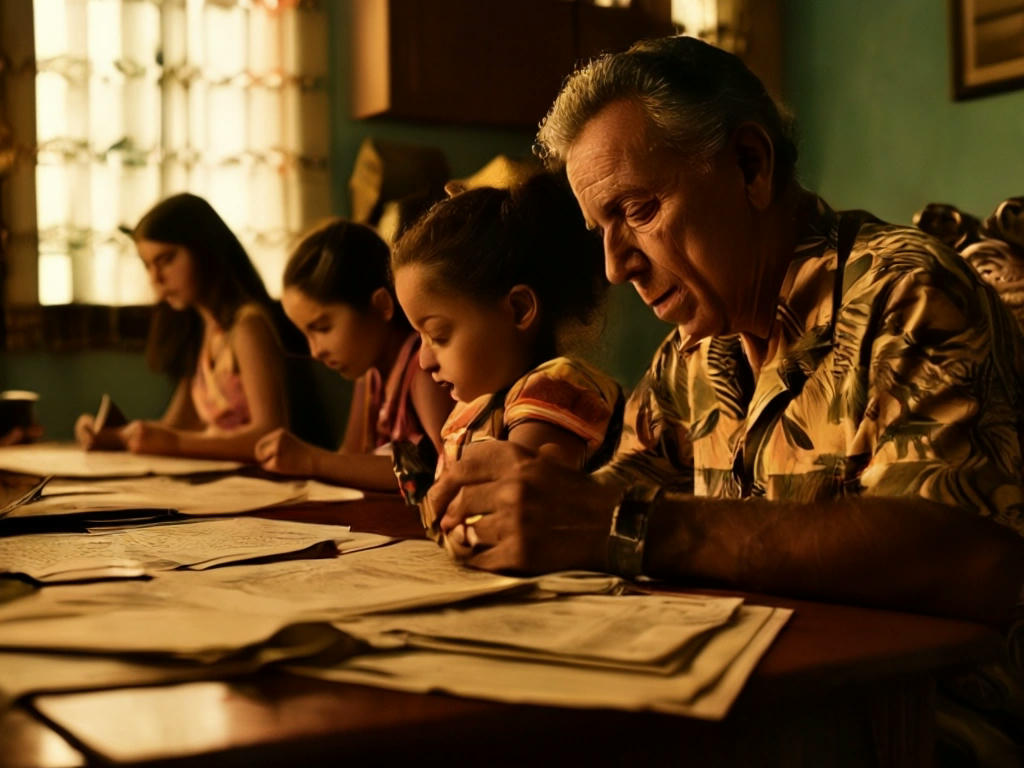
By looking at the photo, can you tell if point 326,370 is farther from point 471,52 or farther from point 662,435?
point 662,435

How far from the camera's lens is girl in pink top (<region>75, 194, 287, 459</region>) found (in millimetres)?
2828

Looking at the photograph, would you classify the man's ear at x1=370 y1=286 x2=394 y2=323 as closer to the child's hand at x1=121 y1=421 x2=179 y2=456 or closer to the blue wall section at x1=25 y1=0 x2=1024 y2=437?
the child's hand at x1=121 y1=421 x2=179 y2=456

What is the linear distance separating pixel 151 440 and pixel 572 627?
84.9 inches

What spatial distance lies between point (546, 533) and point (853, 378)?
342mm

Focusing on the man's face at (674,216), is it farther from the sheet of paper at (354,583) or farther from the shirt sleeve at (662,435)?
the sheet of paper at (354,583)

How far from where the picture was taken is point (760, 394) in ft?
3.86

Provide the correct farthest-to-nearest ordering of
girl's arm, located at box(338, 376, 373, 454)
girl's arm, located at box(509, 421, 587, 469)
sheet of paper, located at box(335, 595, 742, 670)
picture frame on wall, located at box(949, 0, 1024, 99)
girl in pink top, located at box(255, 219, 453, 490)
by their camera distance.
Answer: picture frame on wall, located at box(949, 0, 1024, 99)
girl's arm, located at box(338, 376, 373, 454)
girl in pink top, located at box(255, 219, 453, 490)
girl's arm, located at box(509, 421, 587, 469)
sheet of paper, located at box(335, 595, 742, 670)

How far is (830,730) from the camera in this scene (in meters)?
0.67

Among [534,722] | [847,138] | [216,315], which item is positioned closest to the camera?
[534,722]

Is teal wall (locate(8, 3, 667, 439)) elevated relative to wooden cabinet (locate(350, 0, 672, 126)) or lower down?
lower down

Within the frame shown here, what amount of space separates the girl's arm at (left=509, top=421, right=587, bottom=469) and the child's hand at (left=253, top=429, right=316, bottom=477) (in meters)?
0.73

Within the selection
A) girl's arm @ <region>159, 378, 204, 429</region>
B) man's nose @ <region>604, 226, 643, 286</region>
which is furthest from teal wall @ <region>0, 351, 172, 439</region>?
man's nose @ <region>604, 226, 643, 286</region>

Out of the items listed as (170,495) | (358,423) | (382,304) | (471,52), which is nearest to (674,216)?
(170,495)

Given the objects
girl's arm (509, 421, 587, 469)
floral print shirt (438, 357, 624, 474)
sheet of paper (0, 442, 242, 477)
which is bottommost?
sheet of paper (0, 442, 242, 477)
